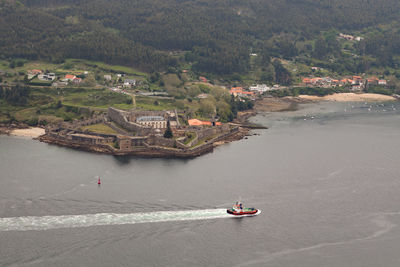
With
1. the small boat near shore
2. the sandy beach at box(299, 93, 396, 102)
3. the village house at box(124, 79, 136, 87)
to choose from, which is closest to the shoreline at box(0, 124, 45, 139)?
the village house at box(124, 79, 136, 87)

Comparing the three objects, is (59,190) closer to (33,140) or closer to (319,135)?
(33,140)

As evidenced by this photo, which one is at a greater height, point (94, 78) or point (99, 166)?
point (94, 78)

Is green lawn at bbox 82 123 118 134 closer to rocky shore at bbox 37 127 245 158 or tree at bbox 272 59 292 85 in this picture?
rocky shore at bbox 37 127 245 158

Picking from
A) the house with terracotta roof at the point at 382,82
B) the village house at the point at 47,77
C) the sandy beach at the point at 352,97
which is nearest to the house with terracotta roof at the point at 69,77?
the village house at the point at 47,77

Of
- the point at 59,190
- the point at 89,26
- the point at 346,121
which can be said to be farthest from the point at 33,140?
the point at 89,26

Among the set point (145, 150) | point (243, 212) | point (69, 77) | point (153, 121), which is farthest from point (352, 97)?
point (243, 212)

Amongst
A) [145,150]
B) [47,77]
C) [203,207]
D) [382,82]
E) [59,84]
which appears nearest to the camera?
[203,207]

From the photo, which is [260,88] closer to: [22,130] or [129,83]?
[129,83]
